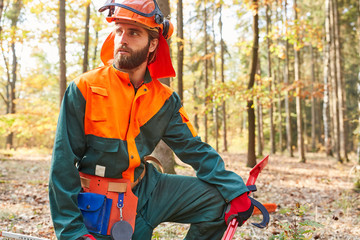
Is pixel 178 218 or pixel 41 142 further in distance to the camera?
pixel 41 142

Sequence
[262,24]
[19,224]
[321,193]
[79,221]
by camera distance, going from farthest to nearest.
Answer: [262,24] → [321,193] → [19,224] → [79,221]

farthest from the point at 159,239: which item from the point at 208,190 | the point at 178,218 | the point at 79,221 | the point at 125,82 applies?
the point at 125,82

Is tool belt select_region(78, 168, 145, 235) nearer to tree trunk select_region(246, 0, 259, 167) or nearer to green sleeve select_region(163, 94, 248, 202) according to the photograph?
green sleeve select_region(163, 94, 248, 202)

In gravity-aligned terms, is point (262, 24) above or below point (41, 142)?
above

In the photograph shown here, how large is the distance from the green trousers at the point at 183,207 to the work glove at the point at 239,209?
6cm

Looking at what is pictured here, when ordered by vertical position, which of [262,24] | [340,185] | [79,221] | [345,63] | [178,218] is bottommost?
[340,185]

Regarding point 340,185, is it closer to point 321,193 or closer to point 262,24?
point 321,193

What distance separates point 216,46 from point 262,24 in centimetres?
535

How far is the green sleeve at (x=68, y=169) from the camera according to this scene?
1932 millimetres

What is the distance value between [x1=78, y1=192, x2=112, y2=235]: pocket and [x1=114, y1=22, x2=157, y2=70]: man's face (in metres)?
0.97

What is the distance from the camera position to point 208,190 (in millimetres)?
2492

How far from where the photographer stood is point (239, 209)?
2406 millimetres

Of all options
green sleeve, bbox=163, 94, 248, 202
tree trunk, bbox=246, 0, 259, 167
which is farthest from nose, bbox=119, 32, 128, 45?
tree trunk, bbox=246, 0, 259, 167

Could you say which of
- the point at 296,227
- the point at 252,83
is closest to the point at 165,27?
the point at 296,227
